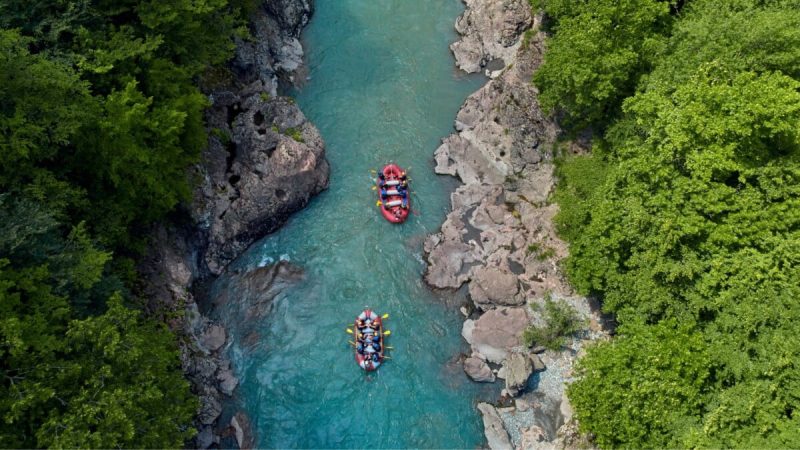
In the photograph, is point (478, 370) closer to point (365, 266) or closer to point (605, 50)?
point (365, 266)

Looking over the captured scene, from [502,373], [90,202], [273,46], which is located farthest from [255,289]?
[273,46]

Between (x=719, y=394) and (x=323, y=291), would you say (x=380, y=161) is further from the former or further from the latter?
(x=719, y=394)

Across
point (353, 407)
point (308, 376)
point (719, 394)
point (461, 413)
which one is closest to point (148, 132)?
point (308, 376)

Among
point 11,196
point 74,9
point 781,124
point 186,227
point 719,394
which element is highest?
point 781,124

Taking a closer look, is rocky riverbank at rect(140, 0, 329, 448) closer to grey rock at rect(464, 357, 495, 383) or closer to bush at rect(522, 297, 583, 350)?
grey rock at rect(464, 357, 495, 383)

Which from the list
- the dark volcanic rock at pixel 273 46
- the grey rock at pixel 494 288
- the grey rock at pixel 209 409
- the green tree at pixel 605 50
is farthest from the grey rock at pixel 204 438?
the green tree at pixel 605 50

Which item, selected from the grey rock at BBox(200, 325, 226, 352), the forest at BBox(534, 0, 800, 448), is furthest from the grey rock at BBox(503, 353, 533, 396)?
the grey rock at BBox(200, 325, 226, 352)

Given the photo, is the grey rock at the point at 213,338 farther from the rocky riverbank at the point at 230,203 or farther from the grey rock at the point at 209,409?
the grey rock at the point at 209,409
